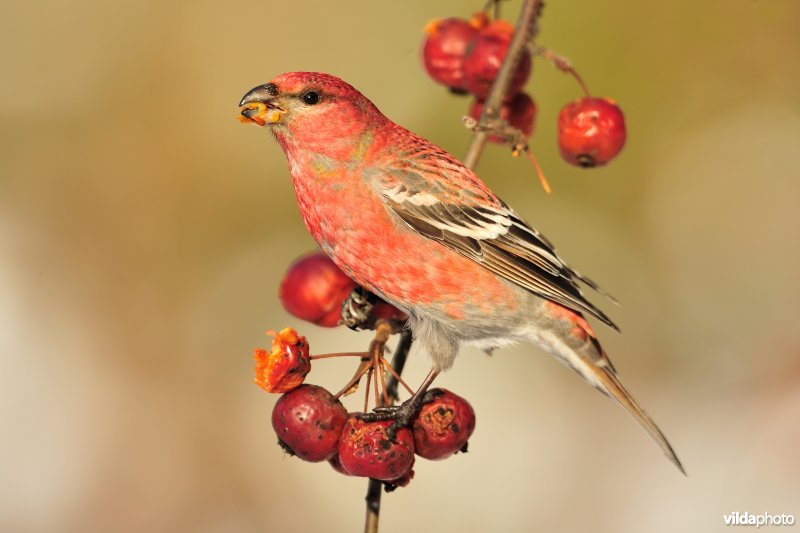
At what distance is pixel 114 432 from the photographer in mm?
3779

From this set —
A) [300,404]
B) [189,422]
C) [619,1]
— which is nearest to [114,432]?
[189,422]

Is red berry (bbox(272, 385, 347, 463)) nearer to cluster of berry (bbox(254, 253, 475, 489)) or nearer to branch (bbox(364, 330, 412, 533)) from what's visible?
cluster of berry (bbox(254, 253, 475, 489))

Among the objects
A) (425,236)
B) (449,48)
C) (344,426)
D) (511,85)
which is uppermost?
(449,48)

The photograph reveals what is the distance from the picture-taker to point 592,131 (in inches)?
98.1

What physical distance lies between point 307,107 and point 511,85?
727 millimetres

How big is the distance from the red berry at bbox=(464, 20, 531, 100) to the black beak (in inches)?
30.5

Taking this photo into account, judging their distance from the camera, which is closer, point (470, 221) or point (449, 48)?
point (470, 221)

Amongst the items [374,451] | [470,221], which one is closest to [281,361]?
[374,451]

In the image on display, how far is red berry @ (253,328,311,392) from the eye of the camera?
202 centimetres

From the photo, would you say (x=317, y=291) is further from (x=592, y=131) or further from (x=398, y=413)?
(x=592, y=131)

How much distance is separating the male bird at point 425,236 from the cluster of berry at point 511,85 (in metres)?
0.26

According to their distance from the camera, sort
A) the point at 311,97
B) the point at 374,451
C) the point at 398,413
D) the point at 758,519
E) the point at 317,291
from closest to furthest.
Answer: the point at 374,451
the point at 398,413
the point at 311,97
the point at 317,291
the point at 758,519

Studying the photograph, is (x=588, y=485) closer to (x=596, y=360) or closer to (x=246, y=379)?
(x=596, y=360)

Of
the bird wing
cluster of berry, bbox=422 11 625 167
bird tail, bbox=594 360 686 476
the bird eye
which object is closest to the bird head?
the bird eye
